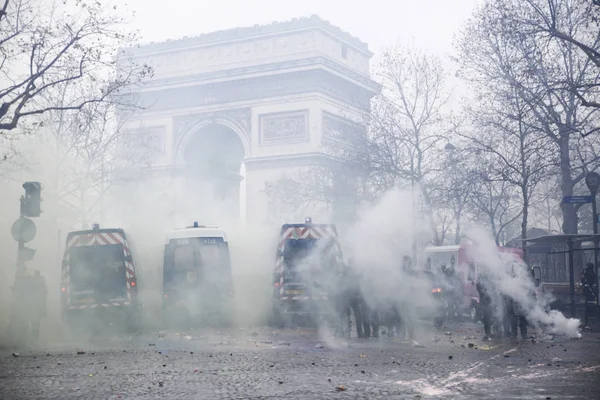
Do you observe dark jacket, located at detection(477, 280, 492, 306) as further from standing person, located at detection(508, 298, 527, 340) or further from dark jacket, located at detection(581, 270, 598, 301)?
dark jacket, located at detection(581, 270, 598, 301)

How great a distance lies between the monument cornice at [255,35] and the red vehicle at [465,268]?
2592cm

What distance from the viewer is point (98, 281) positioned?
67.0 ft

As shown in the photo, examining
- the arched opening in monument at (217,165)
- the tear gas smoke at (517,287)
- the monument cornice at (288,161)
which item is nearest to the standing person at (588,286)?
the tear gas smoke at (517,287)

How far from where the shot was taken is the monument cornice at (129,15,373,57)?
52.3 meters

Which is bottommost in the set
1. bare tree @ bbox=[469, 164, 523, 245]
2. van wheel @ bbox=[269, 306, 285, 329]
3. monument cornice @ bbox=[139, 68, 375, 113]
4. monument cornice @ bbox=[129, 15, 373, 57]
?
van wheel @ bbox=[269, 306, 285, 329]

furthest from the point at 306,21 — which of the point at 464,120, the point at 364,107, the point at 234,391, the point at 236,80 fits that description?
the point at 234,391

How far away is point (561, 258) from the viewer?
2672cm

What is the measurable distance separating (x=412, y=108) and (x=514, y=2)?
1025cm

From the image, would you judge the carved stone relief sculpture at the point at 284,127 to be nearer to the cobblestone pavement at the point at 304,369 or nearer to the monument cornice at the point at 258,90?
the monument cornice at the point at 258,90

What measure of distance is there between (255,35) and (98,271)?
35.9 meters

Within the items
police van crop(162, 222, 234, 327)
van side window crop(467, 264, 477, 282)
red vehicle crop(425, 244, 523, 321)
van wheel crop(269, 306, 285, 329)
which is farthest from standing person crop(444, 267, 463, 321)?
police van crop(162, 222, 234, 327)

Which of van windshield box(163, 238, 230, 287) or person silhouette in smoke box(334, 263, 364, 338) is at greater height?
van windshield box(163, 238, 230, 287)

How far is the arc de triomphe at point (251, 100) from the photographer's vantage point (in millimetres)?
51500

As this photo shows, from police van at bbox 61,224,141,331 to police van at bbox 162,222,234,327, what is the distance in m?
1.24
